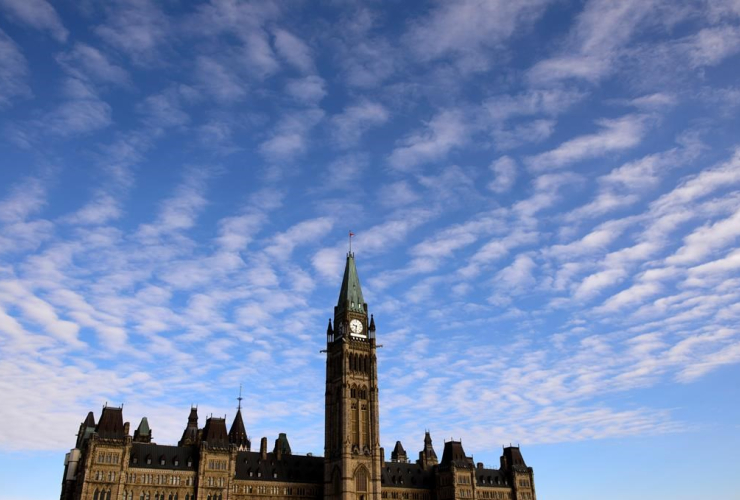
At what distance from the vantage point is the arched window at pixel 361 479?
142 metres

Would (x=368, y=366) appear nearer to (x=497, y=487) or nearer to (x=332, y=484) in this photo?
(x=332, y=484)

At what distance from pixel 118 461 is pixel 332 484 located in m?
43.8

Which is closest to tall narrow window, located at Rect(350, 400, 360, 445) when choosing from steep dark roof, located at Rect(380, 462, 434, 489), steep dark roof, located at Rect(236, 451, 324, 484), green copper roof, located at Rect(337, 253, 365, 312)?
steep dark roof, located at Rect(236, 451, 324, 484)

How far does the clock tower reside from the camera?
143 metres

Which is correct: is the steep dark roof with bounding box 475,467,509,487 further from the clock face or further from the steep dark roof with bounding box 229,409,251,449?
the steep dark roof with bounding box 229,409,251,449

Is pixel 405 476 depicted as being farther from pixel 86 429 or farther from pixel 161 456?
pixel 86 429

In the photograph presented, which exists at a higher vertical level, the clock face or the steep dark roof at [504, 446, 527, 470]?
the clock face

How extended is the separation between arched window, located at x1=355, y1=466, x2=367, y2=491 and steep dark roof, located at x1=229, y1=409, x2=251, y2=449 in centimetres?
3801

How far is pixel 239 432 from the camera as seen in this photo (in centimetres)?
16900

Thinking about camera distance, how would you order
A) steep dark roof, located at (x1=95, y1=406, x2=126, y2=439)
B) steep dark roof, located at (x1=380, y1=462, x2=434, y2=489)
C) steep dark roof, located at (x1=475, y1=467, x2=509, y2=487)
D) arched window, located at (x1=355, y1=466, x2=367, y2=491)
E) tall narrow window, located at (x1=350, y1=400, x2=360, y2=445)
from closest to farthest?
steep dark roof, located at (x1=95, y1=406, x2=126, y2=439), arched window, located at (x1=355, y1=466, x2=367, y2=491), tall narrow window, located at (x1=350, y1=400, x2=360, y2=445), steep dark roof, located at (x1=380, y1=462, x2=434, y2=489), steep dark roof, located at (x1=475, y1=467, x2=509, y2=487)

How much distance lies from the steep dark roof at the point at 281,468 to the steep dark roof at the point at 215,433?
727 centimetres

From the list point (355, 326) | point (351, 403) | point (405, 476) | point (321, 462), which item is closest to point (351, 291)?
point (355, 326)

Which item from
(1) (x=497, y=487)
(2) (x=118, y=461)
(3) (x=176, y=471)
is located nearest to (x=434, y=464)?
(1) (x=497, y=487)

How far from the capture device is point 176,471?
427ft
